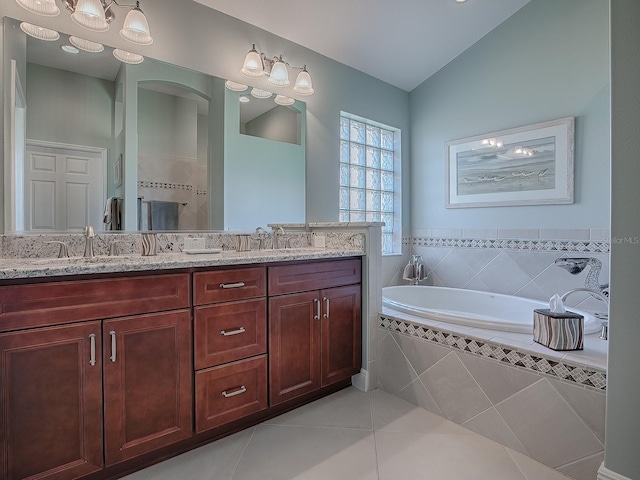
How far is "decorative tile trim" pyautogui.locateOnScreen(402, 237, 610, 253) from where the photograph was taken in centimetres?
260

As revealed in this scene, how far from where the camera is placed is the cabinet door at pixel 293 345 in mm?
1866

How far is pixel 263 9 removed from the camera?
2457 millimetres

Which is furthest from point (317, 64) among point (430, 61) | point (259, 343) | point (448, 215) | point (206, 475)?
point (206, 475)

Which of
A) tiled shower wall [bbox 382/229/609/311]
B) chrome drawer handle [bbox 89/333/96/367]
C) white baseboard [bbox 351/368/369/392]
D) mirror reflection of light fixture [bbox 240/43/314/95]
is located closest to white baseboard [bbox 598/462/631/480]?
white baseboard [bbox 351/368/369/392]

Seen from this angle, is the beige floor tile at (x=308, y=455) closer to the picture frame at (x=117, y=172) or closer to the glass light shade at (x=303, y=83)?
the picture frame at (x=117, y=172)

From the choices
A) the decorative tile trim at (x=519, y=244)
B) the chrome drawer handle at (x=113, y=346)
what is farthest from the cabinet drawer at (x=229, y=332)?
the decorative tile trim at (x=519, y=244)

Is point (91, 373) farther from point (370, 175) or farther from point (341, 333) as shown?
point (370, 175)

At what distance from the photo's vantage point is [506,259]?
305 cm

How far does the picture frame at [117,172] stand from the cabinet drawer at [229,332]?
0.93 m

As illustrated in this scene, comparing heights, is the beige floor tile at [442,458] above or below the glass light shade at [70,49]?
below

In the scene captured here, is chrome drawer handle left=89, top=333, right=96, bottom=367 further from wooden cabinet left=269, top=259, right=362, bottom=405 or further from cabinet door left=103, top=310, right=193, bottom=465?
wooden cabinet left=269, top=259, right=362, bottom=405

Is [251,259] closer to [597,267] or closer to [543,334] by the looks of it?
[543,334]

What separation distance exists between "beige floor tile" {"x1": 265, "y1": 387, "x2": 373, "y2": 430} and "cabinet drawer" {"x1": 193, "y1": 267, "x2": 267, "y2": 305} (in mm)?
734

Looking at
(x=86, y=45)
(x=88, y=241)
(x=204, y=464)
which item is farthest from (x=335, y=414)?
(x=86, y=45)
